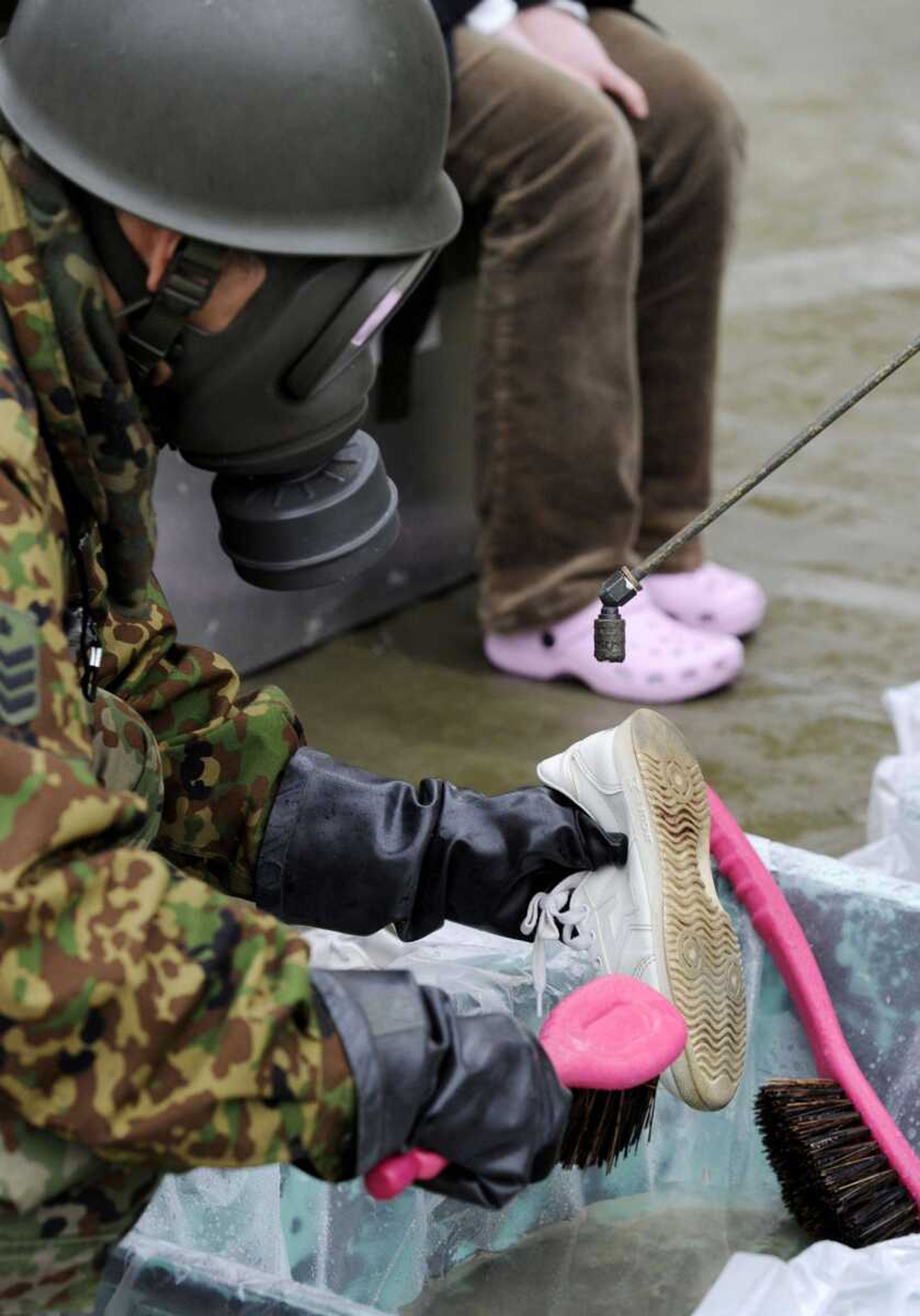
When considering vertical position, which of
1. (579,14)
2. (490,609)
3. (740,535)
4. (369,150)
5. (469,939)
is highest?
(369,150)

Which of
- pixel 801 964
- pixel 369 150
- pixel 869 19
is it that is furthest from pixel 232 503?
pixel 869 19

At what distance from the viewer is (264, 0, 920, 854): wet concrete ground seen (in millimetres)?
2357

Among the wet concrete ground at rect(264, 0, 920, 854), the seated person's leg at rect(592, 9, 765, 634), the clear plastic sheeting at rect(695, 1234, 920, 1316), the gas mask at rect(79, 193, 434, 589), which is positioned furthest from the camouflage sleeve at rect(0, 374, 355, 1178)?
the seated person's leg at rect(592, 9, 765, 634)

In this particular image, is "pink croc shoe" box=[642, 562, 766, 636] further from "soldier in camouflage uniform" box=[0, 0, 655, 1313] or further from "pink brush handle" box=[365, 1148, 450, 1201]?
"pink brush handle" box=[365, 1148, 450, 1201]

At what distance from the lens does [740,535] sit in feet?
9.87

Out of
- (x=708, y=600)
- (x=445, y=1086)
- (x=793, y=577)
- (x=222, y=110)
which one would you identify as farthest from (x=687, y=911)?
(x=793, y=577)

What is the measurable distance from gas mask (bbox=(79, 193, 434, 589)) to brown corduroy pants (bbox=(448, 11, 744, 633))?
1.07 meters

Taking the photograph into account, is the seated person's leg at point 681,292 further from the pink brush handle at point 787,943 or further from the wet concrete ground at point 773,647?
the pink brush handle at point 787,943

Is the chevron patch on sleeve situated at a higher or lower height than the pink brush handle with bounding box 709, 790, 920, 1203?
higher

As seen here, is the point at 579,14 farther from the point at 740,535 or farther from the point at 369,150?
the point at 369,150

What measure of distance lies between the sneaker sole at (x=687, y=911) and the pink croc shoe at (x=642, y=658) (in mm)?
1014

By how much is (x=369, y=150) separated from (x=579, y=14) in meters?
1.53

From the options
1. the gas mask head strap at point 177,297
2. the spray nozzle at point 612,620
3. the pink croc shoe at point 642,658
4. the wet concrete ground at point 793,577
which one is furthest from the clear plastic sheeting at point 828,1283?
the pink croc shoe at point 642,658

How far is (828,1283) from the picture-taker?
1.29m
